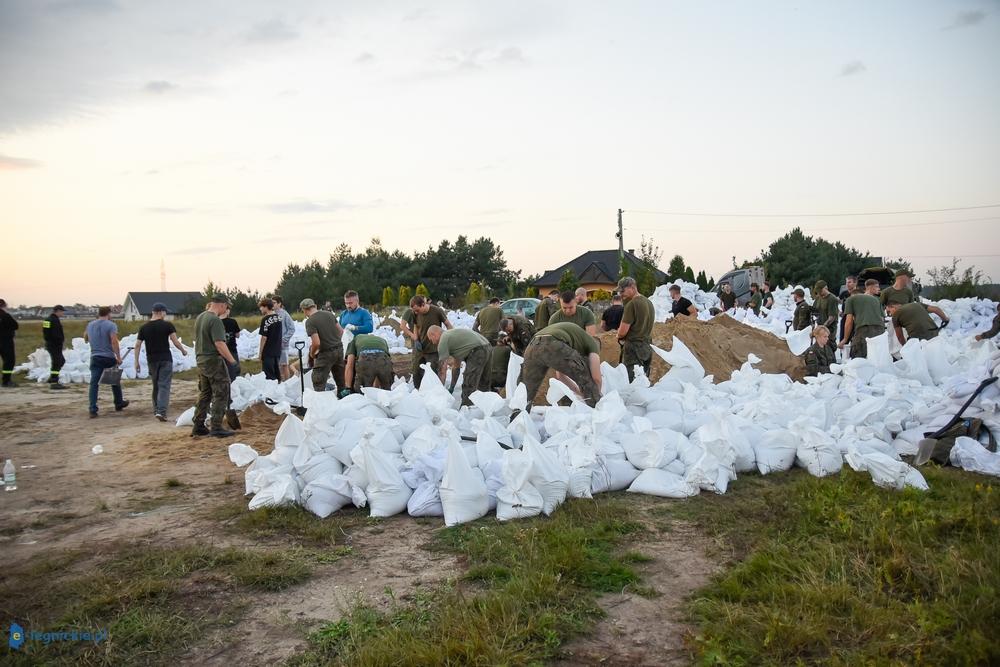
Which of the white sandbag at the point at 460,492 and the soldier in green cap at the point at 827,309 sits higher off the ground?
the soldier in green cap at the point at 827,309

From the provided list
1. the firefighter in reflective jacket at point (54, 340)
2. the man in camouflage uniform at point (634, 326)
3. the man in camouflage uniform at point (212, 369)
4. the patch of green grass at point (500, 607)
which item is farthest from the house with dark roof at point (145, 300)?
the patch of green grass at point (500, 607)

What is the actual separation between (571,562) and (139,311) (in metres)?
66.2

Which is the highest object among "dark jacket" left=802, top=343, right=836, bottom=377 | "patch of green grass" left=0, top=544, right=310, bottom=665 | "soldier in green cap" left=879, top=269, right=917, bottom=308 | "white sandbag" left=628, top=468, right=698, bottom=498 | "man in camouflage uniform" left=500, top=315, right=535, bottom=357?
"soldier in green cap" left=879, top=269, right=917, bottom=308

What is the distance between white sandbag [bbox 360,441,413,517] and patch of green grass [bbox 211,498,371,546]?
A: 12cm

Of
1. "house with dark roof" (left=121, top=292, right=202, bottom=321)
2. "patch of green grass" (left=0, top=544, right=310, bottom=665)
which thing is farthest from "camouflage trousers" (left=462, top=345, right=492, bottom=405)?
"house with dark roof" (left=121, top=292, right=202, bottom=321)

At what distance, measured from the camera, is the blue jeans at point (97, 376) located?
846cm

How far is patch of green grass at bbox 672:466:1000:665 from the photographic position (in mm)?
2457

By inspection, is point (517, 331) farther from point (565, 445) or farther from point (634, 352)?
point (565, 445)

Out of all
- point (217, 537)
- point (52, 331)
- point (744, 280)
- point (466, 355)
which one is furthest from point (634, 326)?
point (744, 280)

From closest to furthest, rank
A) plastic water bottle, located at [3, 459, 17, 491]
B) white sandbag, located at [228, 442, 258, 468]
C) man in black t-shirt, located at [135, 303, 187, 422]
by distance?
white sandbag, located at [228, 442, 258, 468], plastic water bottle, located at [3, 459, 17, 491], man in black t-shirt, located at [135, 303, 187, 422]

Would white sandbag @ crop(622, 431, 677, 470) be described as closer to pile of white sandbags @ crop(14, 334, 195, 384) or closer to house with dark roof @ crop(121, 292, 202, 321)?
→ pile of white sandbags @ crop(14, 334, 195, 384)

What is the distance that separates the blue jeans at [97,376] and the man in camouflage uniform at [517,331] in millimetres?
4989

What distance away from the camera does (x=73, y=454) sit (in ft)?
20.9

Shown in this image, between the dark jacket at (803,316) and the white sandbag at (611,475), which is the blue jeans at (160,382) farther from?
the dark jacket at (803,316)
